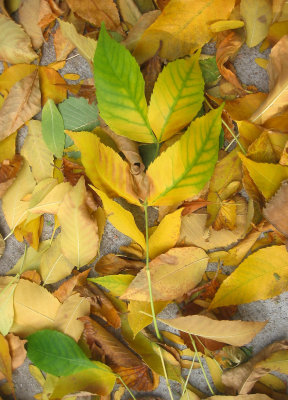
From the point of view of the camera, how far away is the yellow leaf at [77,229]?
1.78 ft

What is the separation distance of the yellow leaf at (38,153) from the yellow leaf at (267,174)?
0.89ft

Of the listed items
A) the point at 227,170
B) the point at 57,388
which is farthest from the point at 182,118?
the point at 57,388

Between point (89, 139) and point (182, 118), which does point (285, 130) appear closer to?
point (182, 118)

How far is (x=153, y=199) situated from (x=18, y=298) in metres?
0.25

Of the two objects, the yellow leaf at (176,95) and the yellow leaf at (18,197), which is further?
the yellow leaf at (18,197)

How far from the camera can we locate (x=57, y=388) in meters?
0.56

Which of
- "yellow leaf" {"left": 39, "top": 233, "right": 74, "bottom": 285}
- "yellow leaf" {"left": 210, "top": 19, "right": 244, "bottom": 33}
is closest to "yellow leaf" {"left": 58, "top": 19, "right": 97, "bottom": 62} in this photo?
"yellow leaf" {"left": 210, "top": 19, "right": 244, "bottom": 33}

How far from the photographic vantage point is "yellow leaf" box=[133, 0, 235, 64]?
19.4 inches

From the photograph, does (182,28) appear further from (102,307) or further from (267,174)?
(102,307)

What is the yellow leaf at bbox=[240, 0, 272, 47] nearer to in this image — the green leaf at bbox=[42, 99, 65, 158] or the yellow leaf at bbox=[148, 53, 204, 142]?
the yellow leaf at bbox=[148, 53, 204, 142]

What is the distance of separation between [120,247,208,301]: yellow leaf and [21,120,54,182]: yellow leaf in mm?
199

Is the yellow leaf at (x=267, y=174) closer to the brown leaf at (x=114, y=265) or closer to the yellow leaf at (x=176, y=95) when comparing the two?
the yellow leaf at (x=176, y=95)

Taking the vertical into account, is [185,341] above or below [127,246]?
below

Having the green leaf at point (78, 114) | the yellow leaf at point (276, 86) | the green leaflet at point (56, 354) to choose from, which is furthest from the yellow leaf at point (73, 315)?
the yellow leaf at point (276, 86)
